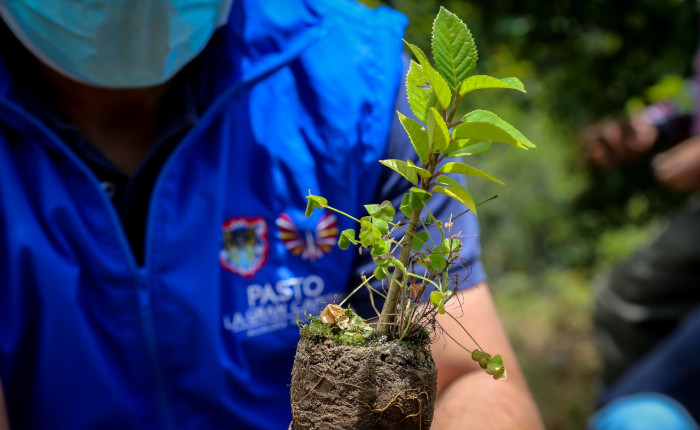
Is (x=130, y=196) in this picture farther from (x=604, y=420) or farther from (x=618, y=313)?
(x=618, y=313)

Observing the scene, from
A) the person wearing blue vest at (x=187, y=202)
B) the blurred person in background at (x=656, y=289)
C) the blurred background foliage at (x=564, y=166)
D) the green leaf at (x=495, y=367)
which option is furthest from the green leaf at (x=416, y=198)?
the blurred person in background at (x=656, y=289)

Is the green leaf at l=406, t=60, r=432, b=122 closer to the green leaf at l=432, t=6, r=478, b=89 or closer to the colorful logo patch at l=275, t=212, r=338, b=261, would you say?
the green leaf at l=432, t=6, r=478, b=89

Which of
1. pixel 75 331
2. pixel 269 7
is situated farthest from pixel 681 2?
pixel 75 331

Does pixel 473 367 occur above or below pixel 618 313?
above

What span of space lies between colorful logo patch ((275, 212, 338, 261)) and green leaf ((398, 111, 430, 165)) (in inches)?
25.0

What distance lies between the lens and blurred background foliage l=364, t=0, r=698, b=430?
8.71 ft

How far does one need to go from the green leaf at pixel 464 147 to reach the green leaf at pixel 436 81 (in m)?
0.05

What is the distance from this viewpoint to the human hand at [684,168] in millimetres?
3113

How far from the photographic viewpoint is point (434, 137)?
0.89 metres

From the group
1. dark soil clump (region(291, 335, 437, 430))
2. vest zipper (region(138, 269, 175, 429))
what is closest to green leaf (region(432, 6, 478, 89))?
dark soil clump (region(291, 335, 437, 430))

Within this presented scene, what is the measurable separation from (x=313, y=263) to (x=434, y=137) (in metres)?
0.72

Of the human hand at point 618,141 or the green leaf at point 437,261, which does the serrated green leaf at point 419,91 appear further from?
the human hand at point 618,141

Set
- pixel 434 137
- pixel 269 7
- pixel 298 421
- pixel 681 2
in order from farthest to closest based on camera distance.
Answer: pixel 681 2, pixel 269 7, pixel 298 421, pixel 434 137

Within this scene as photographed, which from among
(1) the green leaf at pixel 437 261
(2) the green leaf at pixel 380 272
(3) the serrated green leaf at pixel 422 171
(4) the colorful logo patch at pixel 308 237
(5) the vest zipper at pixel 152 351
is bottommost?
(5) the vest zipper at pixel 152 351
